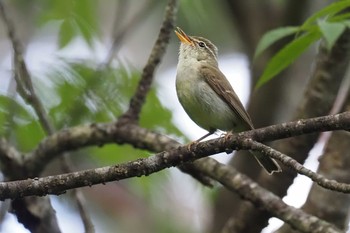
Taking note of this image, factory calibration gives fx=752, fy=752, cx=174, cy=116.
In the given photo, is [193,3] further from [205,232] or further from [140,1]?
[140,1]

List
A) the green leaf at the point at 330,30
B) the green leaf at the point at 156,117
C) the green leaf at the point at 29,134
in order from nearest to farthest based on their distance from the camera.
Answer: the green leaf at the point at 330,30, the green leaf at the point at 29,134, the green leaf at the point at 156,117

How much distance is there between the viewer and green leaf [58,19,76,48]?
5977 mm

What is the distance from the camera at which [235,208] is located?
707 centimetres

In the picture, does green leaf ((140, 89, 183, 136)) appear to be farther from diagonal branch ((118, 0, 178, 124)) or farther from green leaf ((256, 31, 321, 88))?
green leaf ((256, 31, 321, 88))

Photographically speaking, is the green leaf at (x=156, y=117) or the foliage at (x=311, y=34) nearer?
the foliage at (x=311, y=34)

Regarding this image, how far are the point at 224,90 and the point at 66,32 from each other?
4.39 feet

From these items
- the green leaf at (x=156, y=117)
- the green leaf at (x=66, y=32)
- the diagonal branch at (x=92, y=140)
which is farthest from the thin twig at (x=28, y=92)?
the green leaf at (x=156, y=117)

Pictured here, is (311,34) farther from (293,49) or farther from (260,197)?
(260,197)

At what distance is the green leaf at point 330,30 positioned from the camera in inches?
160

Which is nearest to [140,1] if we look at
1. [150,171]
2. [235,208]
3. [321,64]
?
[235,208]

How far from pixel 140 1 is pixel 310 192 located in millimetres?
5498

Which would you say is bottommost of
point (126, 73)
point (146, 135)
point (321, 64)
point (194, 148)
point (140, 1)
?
point (194, 148)

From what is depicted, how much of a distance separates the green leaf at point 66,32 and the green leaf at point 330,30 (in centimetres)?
238

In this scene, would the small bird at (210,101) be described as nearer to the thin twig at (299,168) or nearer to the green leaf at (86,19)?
the green leaf at (86,19)
